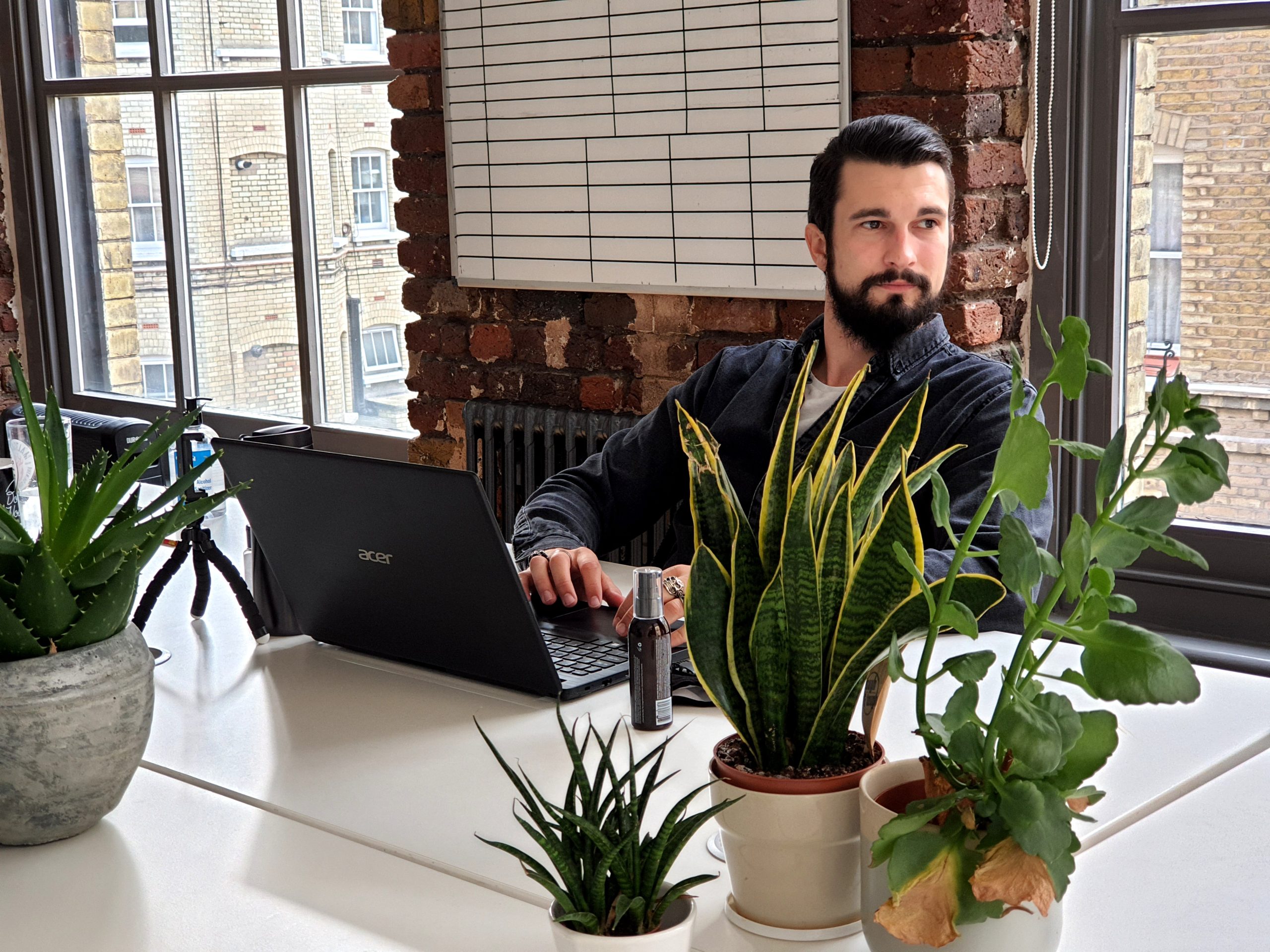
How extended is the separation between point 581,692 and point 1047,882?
2.47 feet

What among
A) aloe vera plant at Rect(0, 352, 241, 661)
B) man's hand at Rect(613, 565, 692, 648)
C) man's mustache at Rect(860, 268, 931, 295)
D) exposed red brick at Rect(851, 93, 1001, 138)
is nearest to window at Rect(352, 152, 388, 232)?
exposed red brick at Rect(851, 93, 1001, 138)

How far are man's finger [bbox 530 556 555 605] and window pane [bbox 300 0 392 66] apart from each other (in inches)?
85.8

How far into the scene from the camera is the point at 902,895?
832 mm

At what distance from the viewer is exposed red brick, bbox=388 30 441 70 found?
3.23m

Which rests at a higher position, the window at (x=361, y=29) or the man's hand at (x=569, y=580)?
the window at (x=361, y=29)

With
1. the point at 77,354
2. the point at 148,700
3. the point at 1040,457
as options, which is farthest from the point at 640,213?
the point at 77,354

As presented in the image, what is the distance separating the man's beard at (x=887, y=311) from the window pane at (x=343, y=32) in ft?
6.10

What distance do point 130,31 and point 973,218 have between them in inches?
119

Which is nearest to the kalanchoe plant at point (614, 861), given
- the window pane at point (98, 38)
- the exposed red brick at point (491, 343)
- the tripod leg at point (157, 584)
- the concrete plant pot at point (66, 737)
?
the concrete plant pot at point (66, 737)

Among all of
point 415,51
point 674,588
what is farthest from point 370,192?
point 674,588

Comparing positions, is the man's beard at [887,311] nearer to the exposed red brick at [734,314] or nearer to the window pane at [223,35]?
the exposed red brick at [734,314]

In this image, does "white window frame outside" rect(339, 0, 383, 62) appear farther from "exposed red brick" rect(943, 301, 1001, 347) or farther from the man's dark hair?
"exposed red brick" rect(943, 301, 1001, 347)

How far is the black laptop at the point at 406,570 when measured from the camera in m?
1.38

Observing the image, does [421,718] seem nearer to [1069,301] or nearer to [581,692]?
[581,692]
